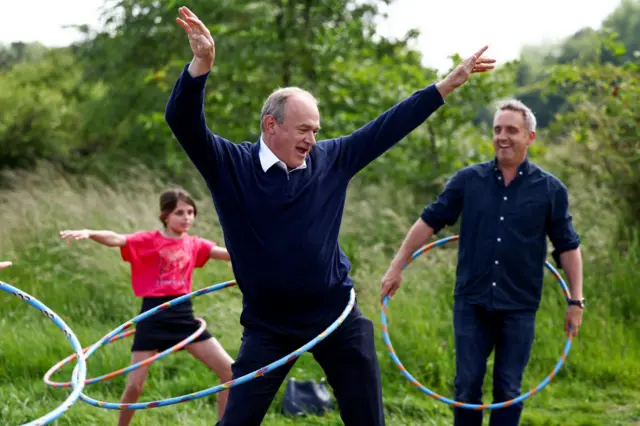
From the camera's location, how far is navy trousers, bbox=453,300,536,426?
205 inches

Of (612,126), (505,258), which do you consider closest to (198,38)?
(505,258)

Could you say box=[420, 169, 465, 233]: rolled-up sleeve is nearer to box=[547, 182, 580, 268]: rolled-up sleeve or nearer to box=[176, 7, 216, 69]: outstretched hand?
box=[547, 182, 580, 268]: rolled-up sleeve

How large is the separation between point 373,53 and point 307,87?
126 centimetres

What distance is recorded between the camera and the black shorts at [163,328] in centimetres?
591

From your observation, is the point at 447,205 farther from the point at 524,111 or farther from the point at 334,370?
the point at 334,370

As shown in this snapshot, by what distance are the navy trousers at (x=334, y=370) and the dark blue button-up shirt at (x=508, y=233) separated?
1.36 m

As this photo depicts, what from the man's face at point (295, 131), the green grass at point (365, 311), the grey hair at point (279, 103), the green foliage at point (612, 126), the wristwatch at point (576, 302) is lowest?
the green grass at point (365, 311)

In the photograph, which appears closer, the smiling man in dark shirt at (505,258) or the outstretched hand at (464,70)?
the outstretched hand at (464,70)

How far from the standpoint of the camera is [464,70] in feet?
13.4

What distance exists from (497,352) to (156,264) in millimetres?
2301

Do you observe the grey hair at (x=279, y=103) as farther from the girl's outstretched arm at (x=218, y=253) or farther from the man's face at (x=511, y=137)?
the girl's outstretched arm at (x=218, y=253)

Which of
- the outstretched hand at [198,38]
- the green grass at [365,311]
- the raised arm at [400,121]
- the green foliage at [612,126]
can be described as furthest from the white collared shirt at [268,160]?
the green foliage at [612,126]

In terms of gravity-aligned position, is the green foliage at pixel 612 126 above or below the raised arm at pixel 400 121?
above

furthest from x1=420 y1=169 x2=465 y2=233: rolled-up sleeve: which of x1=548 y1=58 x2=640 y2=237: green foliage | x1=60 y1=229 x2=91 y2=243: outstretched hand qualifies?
x1=548 y1=58 x2=640 y2=237: green foliage
